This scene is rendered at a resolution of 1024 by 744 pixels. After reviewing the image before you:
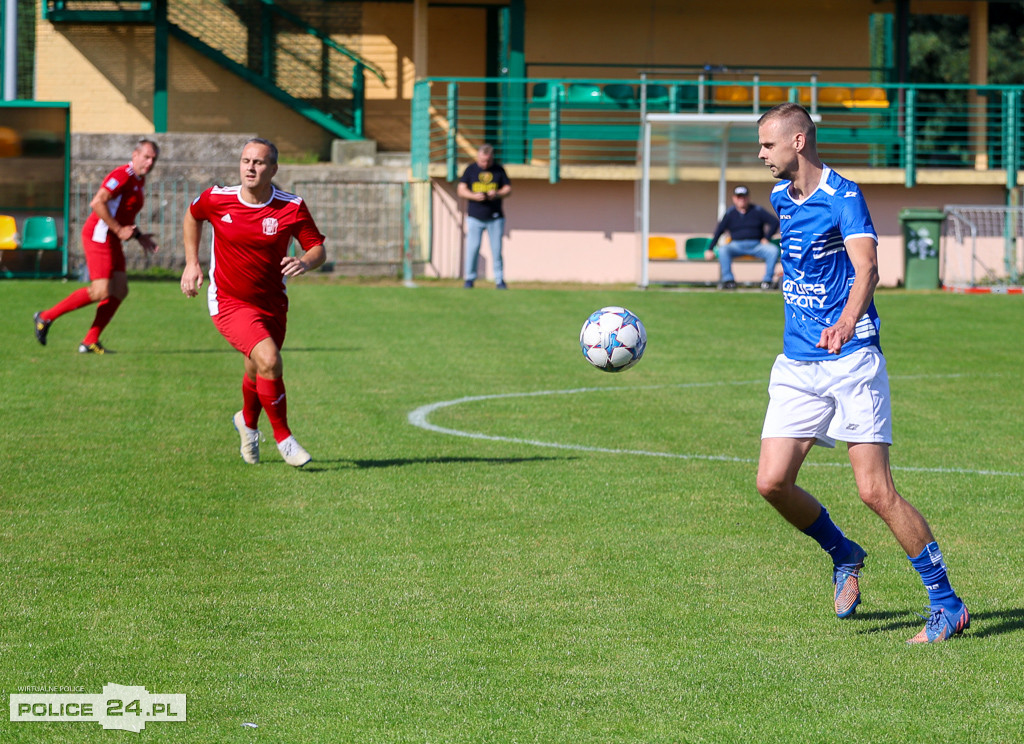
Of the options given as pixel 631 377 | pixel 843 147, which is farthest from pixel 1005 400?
pixel 843 147

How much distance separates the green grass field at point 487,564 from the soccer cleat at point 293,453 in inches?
5.1

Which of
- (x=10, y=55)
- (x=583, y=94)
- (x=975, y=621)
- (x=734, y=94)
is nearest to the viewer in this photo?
(x=975, y=621)

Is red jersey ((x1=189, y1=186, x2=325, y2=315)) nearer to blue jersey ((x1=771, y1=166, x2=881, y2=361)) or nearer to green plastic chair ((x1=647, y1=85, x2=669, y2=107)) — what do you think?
blue jersey ((x1=771, y1=166, x2=881, y2=361))

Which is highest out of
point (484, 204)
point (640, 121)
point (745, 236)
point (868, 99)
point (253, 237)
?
point (868, 99)

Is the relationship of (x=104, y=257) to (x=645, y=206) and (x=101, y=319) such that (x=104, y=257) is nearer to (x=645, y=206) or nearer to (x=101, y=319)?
(x=101, y=319)

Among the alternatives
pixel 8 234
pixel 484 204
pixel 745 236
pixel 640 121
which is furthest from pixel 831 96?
pixel 8 234

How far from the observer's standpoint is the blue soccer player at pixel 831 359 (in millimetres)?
5277

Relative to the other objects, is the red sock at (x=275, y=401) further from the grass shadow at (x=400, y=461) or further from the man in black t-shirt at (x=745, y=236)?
the man in black t-shirt at (x=745, y=236)

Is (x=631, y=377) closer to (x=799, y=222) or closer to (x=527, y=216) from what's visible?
(x=799, y=222)

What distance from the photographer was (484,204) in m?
22.9

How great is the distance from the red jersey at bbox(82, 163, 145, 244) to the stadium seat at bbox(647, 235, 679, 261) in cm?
1231

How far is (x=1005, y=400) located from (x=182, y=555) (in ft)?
25.8

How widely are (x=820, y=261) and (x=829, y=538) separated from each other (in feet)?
3.73

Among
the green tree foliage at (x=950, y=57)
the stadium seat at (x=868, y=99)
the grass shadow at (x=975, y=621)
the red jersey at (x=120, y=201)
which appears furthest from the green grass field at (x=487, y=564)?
the green tree foliage at (x=950, y=57)
